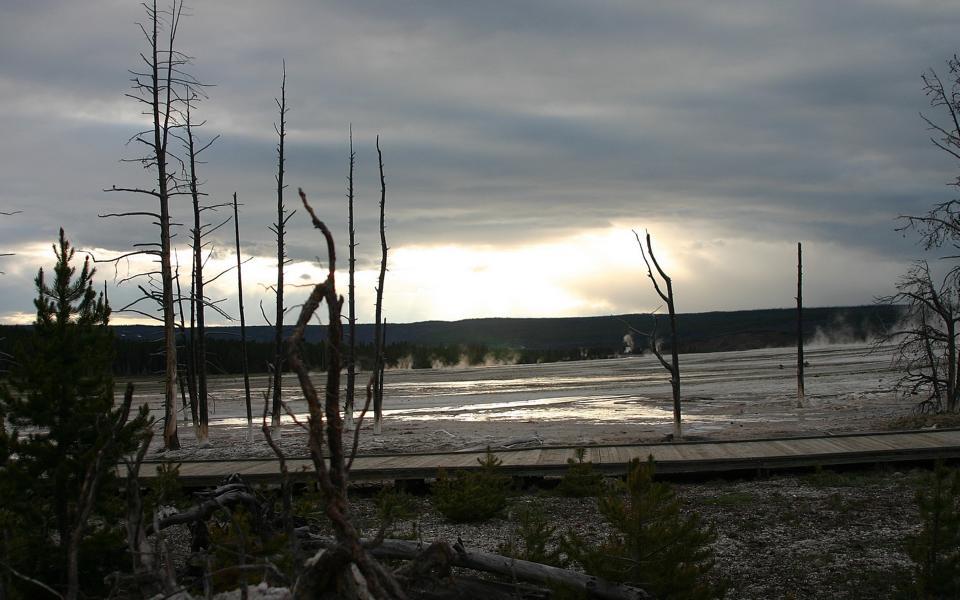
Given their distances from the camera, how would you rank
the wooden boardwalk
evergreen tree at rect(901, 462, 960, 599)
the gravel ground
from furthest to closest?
the wooden boardwalk → the gravel ground → evergreen tree at rect(901, 462, 960, 599)

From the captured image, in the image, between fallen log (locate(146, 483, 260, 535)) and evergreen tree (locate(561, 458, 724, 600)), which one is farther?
fallen log (locate(146, 483, 260, 535))

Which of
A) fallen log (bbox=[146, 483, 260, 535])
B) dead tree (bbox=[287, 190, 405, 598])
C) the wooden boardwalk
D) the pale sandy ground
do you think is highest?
dead tree (bbox=[287, 190, 405, 598])

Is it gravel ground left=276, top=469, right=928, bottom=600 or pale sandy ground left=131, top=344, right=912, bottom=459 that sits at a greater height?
gravel ground left=276, top=469, right=928, bottom=600

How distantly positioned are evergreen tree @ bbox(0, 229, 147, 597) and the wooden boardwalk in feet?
17.3

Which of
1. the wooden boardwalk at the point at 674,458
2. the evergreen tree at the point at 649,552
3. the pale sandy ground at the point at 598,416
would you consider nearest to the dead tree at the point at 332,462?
the evergreen tree at the point at 649,552

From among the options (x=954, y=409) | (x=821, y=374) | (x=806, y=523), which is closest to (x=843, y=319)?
(x=821, y=374)

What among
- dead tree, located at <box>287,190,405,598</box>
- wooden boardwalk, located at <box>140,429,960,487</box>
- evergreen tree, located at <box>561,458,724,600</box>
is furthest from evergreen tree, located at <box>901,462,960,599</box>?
wooden boardwalk, located at <box>140,429,960,487</box>

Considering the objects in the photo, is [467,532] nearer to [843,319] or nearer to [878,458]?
[878,458]

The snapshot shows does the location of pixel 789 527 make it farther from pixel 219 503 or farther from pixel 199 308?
pixel 199 308

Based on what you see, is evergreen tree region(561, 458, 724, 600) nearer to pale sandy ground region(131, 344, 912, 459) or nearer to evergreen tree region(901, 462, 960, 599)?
evergreen tree region(901, 462, 960, 599)

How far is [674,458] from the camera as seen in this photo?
1373 centimetres

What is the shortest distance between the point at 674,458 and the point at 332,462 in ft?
36.3

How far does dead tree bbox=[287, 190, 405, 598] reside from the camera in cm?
312

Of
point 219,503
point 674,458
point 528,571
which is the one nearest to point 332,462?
point 528,571
